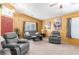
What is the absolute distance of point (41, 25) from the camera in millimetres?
2859

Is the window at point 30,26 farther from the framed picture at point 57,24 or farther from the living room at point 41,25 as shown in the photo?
the framed picture at point 57,24

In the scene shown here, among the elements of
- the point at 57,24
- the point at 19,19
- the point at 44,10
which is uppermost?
the point at 44,10

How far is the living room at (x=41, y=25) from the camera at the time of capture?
2.76m

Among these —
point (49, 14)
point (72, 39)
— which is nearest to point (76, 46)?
point (72, 39)

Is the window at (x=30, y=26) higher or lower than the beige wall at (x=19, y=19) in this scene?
lower

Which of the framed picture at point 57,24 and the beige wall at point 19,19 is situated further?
the framed picture at point 57,24

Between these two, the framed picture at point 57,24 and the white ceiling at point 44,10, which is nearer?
the white ceiling at point 44,10

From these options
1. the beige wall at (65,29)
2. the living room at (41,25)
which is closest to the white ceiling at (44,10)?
the living room at (41,25)

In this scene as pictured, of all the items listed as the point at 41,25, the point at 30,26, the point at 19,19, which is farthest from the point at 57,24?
the point at 19,19

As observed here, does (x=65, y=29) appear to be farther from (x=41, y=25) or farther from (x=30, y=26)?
(x=30, y=26)

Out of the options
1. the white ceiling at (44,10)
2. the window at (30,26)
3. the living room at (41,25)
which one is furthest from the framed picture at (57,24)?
the window at (30,26)

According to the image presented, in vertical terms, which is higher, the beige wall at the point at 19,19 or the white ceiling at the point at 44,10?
the white ceiling at the point at 44,10

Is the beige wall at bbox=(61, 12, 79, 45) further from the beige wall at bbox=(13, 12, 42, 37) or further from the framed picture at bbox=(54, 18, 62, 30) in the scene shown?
the beige wall at bbox=(13, 12, 42, 37)

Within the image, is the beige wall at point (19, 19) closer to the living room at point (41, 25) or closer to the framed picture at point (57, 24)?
the living room at point (41, 25)
